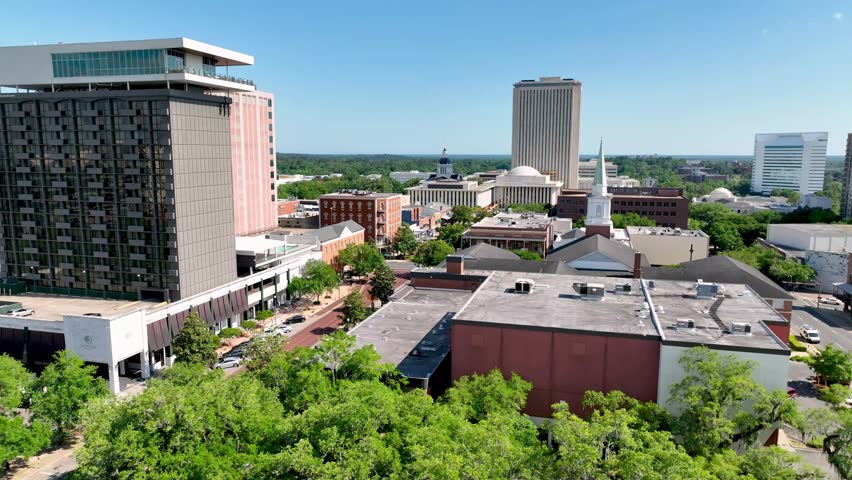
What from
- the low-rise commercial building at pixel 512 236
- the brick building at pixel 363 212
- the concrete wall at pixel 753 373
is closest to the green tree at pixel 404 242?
the brick building at pixel 363 212

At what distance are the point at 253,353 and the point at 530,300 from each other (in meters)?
28.5

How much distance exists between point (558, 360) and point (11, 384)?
46.1 meters

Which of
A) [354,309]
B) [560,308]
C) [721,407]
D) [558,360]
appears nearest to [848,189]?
[560,308]

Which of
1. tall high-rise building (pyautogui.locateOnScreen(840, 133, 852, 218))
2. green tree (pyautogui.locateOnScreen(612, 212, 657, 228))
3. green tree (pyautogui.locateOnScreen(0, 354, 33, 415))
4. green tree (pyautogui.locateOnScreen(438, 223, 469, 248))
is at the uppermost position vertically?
tall high-rise building (pyautogui.locateOnScreen(840, 133, 852, 218))

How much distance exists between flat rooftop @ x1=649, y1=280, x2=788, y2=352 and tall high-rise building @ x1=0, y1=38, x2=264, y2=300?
2223 inches

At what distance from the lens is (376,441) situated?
32.0 m

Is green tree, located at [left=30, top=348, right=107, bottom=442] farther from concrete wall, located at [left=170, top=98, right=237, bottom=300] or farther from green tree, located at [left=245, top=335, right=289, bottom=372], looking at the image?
concrete wall, located at [left=170, top=98, right=237, bottom=300]

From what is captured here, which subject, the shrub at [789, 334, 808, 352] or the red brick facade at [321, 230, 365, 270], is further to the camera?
the red brick facade at [321, 230, 365, 270]

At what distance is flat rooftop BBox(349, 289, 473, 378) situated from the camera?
5212 centimetres

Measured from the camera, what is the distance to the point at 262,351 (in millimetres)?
55938

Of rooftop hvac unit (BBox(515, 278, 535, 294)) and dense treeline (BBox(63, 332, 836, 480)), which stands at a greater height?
rooftop hvac unit (BBox(515, 278, 535, 294))

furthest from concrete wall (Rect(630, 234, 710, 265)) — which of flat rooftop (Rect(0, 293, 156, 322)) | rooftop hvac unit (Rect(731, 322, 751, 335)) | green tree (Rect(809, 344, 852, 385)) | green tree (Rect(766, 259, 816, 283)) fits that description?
flat rooftop (Rect(0, 293, 156, 322))

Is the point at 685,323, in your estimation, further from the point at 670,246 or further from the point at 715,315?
the point at 670,246

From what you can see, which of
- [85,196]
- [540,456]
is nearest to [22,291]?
[85,196]
